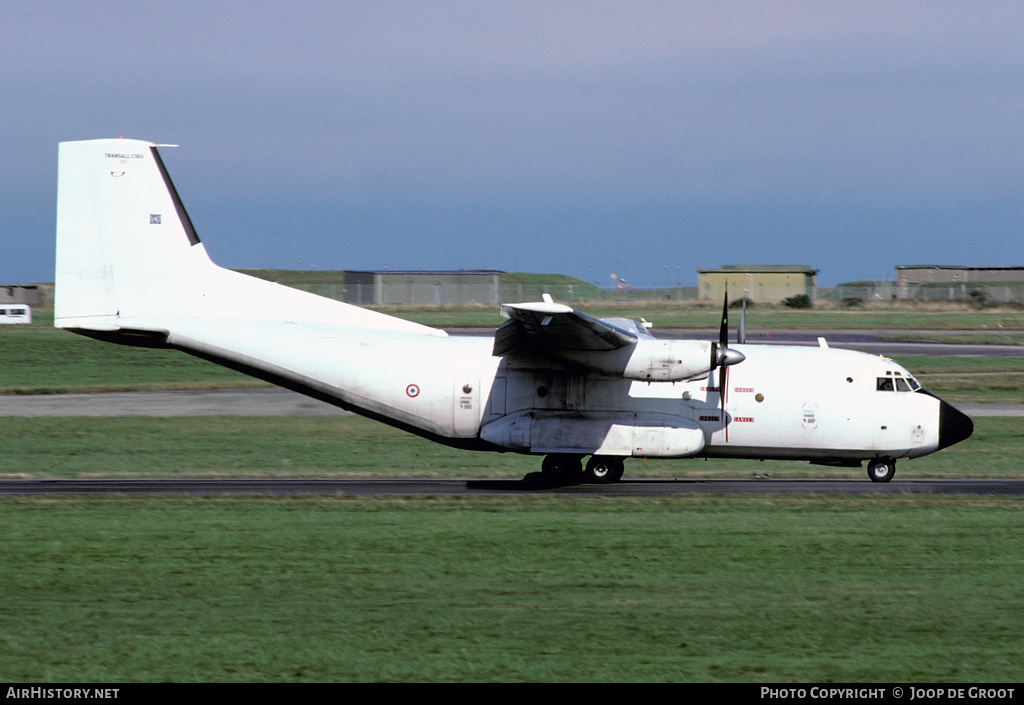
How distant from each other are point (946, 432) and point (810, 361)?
11.0 ft

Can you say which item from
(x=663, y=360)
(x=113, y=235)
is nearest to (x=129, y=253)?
(x=113, y=235)

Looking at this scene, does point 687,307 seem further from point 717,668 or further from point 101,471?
point 717,668

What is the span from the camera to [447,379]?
22375mm

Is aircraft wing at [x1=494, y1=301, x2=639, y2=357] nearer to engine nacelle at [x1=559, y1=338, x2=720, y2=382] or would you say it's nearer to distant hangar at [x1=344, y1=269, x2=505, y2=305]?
engine nacelle at [x1=559, y1=338, x2=720, y2=382]

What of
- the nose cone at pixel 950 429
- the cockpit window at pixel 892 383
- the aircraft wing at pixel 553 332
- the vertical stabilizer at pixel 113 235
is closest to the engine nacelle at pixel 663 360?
the aircraft wing at pixel 553 332

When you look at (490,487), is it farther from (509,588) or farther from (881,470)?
(509,588)

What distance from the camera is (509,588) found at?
510 inches

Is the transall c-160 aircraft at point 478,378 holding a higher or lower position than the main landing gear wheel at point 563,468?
higher

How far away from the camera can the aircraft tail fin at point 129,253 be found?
21.7m

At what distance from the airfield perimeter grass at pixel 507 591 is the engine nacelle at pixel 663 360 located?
9.39 ft

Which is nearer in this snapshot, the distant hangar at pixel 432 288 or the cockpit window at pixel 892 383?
the cockpit window at pixel 892 383

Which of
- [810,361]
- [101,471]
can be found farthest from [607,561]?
[101,471]

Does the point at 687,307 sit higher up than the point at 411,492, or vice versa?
the point at 687,307

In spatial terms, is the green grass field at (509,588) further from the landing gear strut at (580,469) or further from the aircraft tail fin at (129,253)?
the aircraft tail fin at (129,253)
